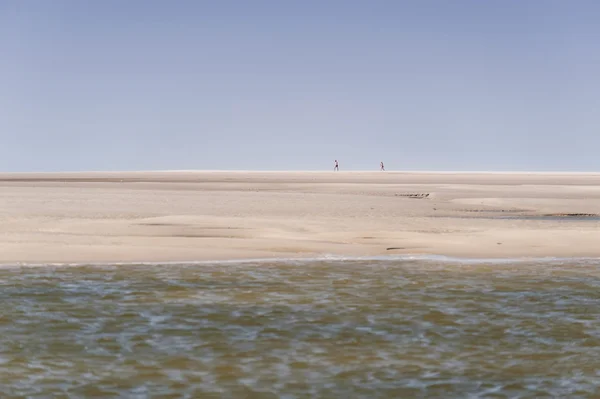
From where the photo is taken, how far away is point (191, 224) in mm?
25188

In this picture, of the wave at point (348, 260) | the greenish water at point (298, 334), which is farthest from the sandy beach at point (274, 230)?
the greenish water at point (298, 334)

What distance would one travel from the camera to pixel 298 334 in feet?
34.9

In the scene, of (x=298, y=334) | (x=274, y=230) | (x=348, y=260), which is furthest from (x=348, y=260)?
(x=298, y=334)

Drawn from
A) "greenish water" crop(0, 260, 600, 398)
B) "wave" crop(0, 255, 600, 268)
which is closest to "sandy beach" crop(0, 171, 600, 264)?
"wave" crop(0, 255, 600, 268)

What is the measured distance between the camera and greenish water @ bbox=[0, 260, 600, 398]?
A: 27.5 ft

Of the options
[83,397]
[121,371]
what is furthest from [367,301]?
[83,397]

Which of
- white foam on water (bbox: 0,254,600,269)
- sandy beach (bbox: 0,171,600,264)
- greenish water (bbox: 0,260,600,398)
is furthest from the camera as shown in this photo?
sandy beach (bbox: 0,171,600,264)

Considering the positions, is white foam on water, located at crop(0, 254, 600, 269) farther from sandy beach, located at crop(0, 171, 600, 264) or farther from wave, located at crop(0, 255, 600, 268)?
sandy beach, located at crop(0, 171, 600, 264)

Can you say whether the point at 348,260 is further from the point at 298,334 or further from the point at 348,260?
the point at 298,334

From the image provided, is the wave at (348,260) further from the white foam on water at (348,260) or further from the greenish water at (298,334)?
the greenish water at (298,334)

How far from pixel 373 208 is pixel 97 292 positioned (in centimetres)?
2179

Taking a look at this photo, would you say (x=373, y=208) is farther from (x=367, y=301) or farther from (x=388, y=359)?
(x=388, y=359)

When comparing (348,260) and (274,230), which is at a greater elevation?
(274,230)

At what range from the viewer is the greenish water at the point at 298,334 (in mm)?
8391
